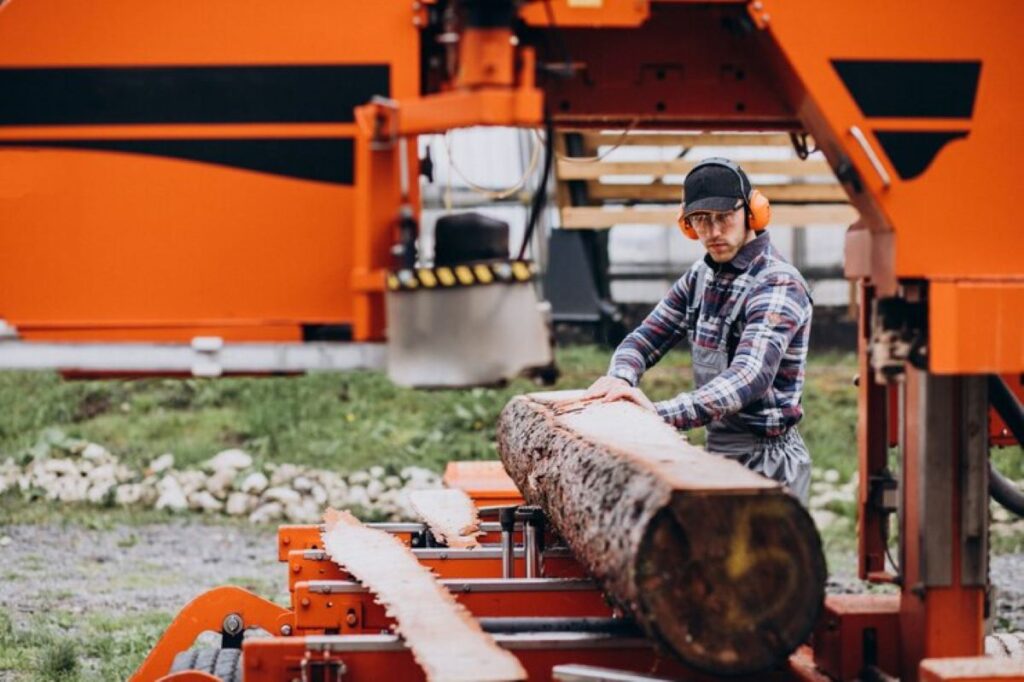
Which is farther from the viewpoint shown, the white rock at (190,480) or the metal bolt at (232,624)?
the white rock at (190,480)

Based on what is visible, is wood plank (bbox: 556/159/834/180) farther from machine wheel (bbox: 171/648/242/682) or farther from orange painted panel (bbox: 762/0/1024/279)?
orange painted panel (bbox: 762/0/1024/279)

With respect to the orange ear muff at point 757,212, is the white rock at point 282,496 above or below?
below

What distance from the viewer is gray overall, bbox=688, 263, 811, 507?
5.52m

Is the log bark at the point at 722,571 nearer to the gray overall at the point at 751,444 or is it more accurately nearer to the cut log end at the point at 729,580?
the cut log end at the point at 729,580

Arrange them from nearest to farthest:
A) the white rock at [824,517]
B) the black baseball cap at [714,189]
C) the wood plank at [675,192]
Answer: the black baseball cap at [714,189], the white rock at [824,517], the wood plank at [675,192]

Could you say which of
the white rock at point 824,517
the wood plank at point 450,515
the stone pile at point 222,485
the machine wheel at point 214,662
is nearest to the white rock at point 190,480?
the stone pile at point 222,485

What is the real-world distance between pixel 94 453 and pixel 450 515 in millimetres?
6455

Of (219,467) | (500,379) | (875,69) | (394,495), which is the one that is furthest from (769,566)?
(219,467)

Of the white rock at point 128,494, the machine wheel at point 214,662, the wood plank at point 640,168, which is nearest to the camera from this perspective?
the machine wheel at point 214,662

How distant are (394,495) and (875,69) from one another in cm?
754

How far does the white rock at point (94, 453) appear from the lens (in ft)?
39.2

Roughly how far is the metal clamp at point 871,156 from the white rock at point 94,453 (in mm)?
8833

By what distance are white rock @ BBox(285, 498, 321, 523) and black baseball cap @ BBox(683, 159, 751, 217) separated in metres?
5.89

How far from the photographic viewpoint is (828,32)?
4.07m
